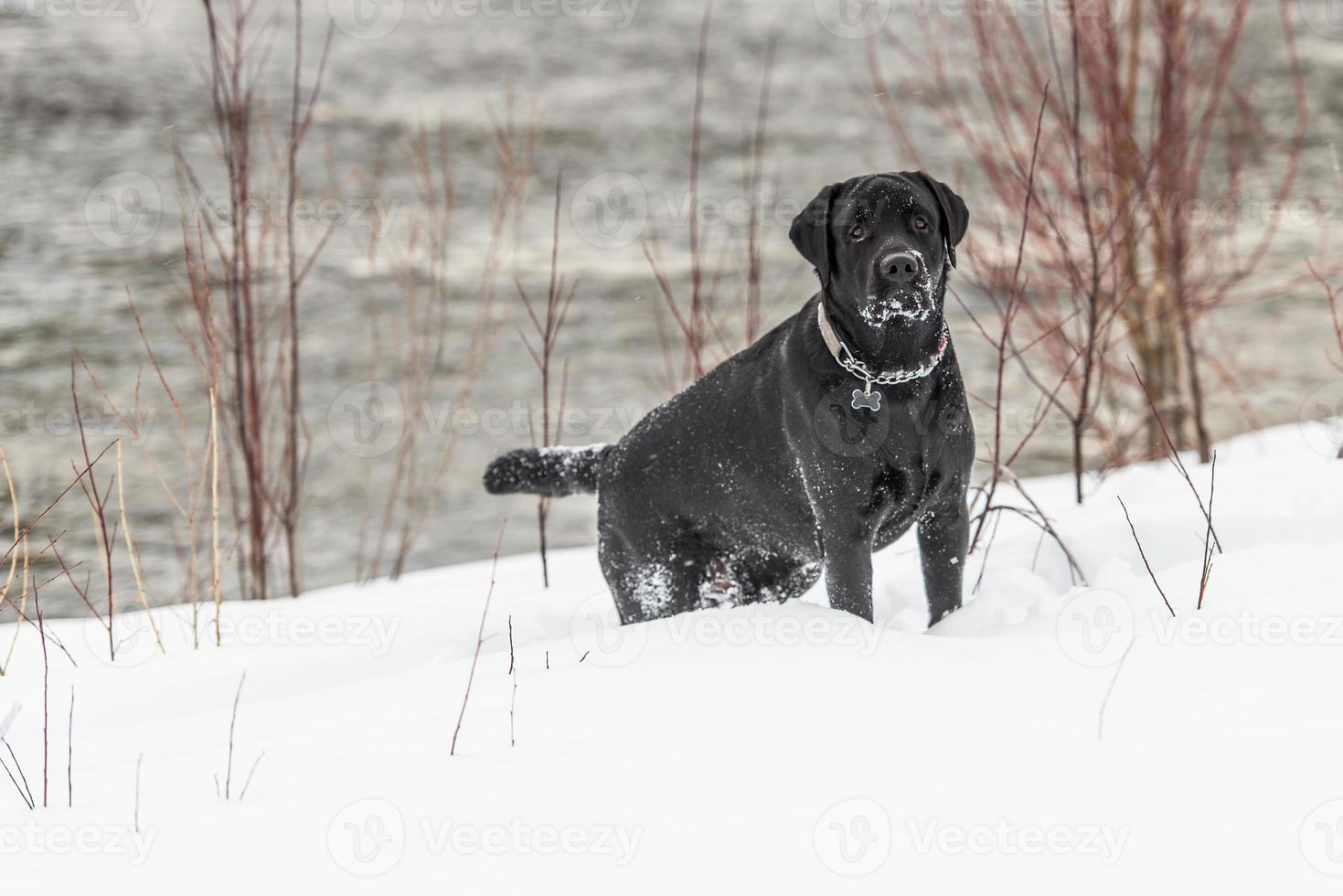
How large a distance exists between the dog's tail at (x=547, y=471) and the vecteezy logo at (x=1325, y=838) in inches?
81.1

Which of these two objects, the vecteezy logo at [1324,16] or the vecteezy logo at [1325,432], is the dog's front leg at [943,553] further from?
the vecteezy logo at [1324,16]

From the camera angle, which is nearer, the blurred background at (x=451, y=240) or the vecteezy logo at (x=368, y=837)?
the vecteezy logo at (x=368, y=837)

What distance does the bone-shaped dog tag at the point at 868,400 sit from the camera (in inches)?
106

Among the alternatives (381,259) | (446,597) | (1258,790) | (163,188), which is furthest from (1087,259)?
(163,188)

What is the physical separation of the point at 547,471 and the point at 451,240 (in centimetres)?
892

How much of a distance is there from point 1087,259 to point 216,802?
4.00 metres

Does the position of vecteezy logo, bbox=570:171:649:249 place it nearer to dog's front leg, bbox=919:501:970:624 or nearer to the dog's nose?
dog's front leg, bbox=919:501:970:624

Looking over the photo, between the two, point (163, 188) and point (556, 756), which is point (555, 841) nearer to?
point (556, 756)

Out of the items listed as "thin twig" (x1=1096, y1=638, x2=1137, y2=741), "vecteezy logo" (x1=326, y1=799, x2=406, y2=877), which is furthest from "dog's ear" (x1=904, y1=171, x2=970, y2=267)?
"vecteezy logo" (x1=326, y1=799, x2=406, y2=877)

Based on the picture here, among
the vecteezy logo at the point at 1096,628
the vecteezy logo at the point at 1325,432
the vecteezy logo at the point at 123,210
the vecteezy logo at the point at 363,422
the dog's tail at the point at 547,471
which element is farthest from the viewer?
the vecteezy logo at the point at 123,210

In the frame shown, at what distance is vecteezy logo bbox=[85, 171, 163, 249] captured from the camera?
1111cm

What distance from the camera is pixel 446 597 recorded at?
12.8 feet

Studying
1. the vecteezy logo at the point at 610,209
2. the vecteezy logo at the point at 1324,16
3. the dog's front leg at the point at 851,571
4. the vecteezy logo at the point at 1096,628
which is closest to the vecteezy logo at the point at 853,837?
the vecteezy logo at the point at 1096,628

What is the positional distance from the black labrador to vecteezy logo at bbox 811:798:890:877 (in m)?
1.04
